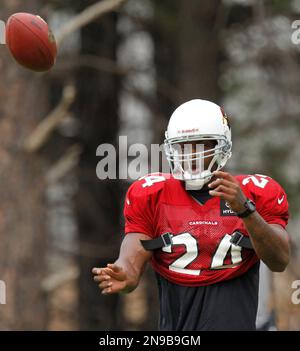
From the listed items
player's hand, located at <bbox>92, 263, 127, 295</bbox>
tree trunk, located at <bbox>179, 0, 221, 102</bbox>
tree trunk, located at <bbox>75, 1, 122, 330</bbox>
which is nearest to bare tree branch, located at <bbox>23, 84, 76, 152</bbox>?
tree trunk, located at <bbox>179, 0, 221, 102</bbox>

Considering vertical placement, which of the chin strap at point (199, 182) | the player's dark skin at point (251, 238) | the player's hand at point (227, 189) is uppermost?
the chin strap at point (199, 182)

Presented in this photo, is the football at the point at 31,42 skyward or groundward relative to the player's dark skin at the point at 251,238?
skyward

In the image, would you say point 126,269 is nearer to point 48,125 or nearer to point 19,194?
point 48,125

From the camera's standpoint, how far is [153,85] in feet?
49.6

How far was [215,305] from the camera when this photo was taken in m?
4.88

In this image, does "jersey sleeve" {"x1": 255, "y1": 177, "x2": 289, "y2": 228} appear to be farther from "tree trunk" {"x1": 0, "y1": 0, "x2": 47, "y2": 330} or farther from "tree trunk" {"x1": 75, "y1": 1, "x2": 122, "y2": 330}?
"tree trunk" {"x1": 75, "y1": 1, "x2": 122, "y2": 330}

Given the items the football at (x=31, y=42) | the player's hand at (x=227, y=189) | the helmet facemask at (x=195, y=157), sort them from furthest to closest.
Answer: the football at (x=31, y=42), the helmet facemask at (x=195, y=157), the player's hand at (x=227, y=189)

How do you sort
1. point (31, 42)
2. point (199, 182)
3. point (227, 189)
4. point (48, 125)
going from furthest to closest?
point (48, 125) → point (31, 42) → point (199, 182) → point (227, 189)

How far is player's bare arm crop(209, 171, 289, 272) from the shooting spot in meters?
4.41

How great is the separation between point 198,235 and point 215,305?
38 cm

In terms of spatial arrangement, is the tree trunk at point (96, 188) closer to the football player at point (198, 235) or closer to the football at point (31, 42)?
the football at point (31, 42)

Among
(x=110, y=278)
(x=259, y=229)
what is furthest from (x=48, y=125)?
(x=259, y=229)

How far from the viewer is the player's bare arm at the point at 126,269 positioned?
4.52 meters

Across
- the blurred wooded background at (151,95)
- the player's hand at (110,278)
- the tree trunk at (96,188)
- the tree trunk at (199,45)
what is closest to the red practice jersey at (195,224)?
the player's hand at (110,278)
